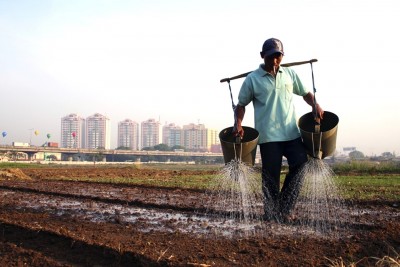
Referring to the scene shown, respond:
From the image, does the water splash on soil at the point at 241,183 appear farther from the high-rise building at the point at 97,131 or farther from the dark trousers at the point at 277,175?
the high-rise building at the point at 97,131

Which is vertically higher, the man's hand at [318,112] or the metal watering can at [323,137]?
the man's hand at [318,112]

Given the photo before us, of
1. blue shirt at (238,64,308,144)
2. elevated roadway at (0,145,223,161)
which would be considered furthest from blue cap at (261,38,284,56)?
elevated roadway at (0,145,223,161)

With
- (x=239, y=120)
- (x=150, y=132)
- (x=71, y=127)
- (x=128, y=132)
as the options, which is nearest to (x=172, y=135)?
(x=150, y=132)

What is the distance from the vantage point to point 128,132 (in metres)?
192

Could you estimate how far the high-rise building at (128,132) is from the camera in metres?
191

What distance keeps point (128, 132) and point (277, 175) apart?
18868cm

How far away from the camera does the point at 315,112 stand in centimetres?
550

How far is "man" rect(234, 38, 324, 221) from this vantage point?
17.6 feet

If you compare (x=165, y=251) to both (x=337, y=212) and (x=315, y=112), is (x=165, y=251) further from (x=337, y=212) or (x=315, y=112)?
(x=337, y=212)

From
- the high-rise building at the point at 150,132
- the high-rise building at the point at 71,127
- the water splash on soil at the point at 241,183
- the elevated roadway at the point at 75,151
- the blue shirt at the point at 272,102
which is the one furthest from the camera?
the high-rise building at the point at 150,132

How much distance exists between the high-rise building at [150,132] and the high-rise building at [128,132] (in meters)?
2.87

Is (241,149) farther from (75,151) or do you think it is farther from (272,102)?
(75,151)

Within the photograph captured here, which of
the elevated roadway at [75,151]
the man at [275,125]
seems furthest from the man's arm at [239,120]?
the elevated roadway at [75,151]

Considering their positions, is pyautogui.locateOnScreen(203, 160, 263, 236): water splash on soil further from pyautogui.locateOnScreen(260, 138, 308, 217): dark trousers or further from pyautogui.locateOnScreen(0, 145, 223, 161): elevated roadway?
pyautogui.locateOnScreen(0, 145, 223, 161): elevated roadway
